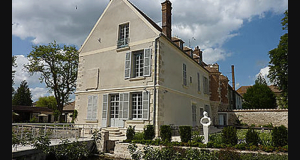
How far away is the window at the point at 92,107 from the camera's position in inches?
556

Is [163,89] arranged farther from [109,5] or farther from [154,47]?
[109,5]

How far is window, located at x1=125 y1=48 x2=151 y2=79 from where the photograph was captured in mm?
12659

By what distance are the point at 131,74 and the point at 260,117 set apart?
14362 mm

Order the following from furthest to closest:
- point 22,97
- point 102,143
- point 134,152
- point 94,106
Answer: point 22,97
point 94,106
point 102,143
point 134,152

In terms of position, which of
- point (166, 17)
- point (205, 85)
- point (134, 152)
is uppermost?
point (166, 17)

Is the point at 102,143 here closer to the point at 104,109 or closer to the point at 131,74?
the point at 104,109

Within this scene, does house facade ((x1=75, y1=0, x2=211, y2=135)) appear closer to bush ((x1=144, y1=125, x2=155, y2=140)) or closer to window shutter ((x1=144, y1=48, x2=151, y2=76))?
window shutter ((x1=144, y1=48, x2=151, y2=76))

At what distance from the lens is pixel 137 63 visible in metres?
13.6

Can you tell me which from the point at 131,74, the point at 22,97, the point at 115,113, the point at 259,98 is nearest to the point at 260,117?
the point at 259,98

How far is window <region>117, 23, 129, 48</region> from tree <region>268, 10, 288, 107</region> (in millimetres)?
16644

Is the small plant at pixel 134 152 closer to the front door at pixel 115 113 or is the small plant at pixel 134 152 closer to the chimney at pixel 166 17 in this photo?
the front door at pixel 115 113

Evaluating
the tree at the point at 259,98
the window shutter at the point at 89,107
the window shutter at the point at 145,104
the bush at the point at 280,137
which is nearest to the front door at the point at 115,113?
the window shutter at the point at 89,107

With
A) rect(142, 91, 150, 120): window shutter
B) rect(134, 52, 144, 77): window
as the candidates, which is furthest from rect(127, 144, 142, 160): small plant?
rect(134, 52, 144, 77): window

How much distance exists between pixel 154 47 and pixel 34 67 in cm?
1801
